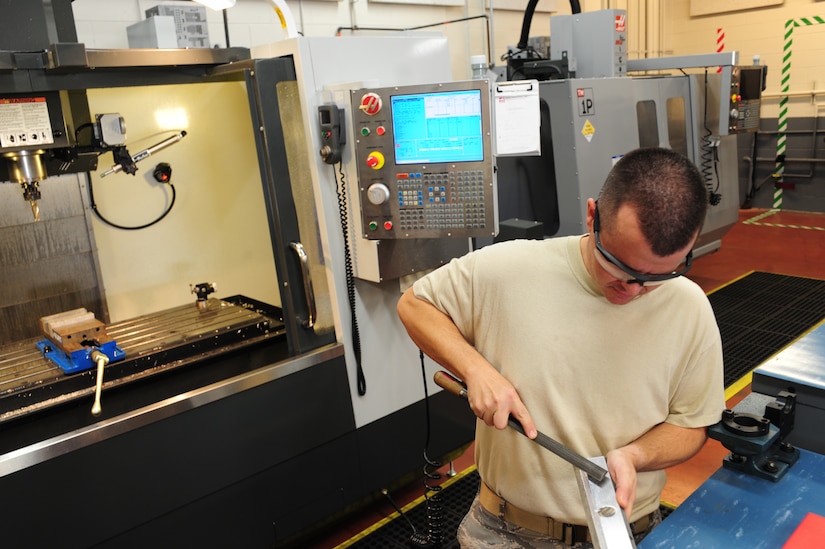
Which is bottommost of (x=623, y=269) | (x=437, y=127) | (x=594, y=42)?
(x=623, y=269)

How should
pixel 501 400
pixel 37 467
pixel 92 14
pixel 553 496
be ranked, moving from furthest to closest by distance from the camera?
pixel 92 14 < pixel 37 467 < pixel 553 496 < pixel 501 400

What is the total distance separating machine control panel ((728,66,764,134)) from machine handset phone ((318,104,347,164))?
308 cm

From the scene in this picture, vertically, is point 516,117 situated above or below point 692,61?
below

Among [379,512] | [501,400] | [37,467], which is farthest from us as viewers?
[379,512]

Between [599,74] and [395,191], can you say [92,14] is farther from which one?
[599,74]

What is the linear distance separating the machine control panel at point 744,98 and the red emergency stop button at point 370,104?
3.04 m

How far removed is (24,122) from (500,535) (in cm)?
157

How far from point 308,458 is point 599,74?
2.82m

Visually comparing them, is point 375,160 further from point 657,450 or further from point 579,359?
point 657,450

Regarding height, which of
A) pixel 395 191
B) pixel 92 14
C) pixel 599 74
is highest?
pixel 92 14

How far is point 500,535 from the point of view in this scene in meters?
Result: 1.41

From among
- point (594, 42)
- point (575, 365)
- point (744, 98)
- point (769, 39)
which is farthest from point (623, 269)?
point (769, 39)

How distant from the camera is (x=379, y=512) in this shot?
2.47 m

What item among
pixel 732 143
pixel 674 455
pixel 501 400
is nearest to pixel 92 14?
pixel 501 400
